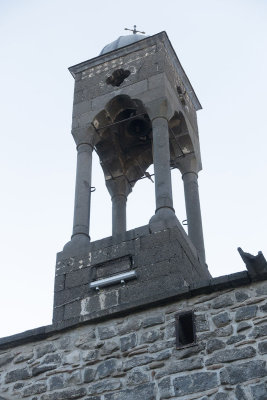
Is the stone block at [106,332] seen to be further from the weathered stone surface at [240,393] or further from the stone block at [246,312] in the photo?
the weathered stone surface at [240,393]

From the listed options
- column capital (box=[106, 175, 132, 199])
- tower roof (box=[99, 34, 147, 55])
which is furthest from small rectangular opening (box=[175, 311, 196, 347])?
tower roof (box=[99, 34, 147, 55])

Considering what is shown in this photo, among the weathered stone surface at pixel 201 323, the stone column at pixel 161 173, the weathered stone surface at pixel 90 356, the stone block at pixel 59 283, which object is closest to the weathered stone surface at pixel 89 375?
the weathered stone surface at pixel 90 356

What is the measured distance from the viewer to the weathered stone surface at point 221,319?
8.23 metres

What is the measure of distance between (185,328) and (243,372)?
3.43ft

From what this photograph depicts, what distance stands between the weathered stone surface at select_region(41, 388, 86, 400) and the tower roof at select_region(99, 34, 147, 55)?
752cm

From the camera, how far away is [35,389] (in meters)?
8.70

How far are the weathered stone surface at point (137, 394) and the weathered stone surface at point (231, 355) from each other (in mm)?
731

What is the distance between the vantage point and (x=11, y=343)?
9312mm

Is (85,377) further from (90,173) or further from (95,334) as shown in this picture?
(90,173)

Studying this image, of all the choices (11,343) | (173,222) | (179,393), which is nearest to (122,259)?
(173,222)

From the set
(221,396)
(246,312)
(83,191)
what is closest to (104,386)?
(221,396)

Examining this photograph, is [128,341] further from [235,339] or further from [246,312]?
[246,312]

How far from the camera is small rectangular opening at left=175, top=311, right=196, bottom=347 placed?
27.3ft

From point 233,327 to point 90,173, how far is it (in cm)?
470
